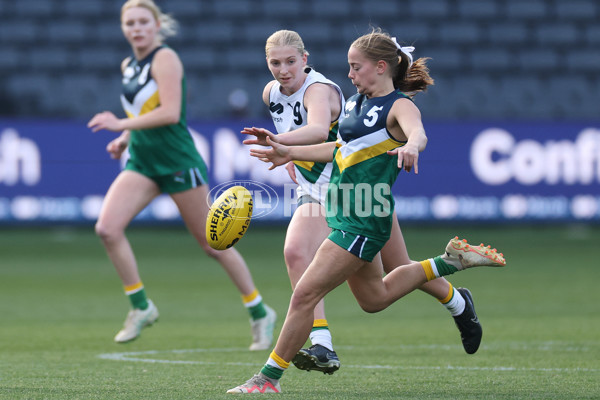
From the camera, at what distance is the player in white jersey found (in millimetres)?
6277

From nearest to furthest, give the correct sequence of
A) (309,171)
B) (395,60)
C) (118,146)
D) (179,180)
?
(395,60) < (309,171) < (179,180) < (118,146)

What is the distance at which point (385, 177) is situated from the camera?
5496 millimetres

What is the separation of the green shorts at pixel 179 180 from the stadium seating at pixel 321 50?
11.3 m

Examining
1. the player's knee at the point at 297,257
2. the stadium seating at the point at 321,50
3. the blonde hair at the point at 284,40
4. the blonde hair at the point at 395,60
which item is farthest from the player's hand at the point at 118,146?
the stadium seating at the point at 321,50

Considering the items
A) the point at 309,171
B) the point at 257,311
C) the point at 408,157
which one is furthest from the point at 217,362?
the point at 408,157

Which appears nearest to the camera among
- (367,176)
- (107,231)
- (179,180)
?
(367,176)

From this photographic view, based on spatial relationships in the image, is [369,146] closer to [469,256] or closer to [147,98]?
[469,256]

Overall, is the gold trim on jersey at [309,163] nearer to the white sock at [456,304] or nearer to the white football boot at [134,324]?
the white sock at [456,304]

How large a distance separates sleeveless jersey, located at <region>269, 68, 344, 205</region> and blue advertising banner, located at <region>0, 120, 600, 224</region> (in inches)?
397

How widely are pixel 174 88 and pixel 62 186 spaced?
9.72 meters

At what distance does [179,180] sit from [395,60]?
252 centimetres

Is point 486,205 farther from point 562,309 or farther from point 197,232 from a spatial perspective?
point 197,232

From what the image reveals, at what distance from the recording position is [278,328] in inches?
366

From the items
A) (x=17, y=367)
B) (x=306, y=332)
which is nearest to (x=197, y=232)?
(x=17, y=367)
